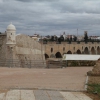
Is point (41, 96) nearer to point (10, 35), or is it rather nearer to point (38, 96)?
point (38, 96)

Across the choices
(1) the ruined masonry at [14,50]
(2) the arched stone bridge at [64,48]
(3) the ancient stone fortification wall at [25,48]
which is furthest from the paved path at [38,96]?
(2) the arched stone bridge at [64,48]

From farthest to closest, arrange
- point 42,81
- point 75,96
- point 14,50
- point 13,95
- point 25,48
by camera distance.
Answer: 1. point 25,48
2. point 14,50
3. point 42,81
4. point 75,96
5. point 13,95

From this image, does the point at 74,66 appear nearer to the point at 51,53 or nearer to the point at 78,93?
the point at 78,93

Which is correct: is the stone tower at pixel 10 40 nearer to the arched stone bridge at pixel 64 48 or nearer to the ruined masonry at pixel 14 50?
the ruined masonry at pixel 14 50

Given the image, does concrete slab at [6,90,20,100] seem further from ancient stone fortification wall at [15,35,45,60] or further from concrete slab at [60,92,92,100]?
ancient stone fortification wall at [15,35,45,60]

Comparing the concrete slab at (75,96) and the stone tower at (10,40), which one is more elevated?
the stone tower at (10,40)

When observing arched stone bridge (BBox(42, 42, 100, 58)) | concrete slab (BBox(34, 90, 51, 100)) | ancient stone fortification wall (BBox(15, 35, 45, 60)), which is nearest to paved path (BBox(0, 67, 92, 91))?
concrete slab (BBox(34, 90, 51, 100))

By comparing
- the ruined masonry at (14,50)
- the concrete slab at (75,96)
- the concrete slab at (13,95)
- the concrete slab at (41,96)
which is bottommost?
the concrete slab at (75,96)

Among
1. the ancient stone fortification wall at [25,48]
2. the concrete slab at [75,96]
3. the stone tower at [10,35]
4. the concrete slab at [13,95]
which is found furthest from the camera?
the ancient stone fortification wall at [25,48]

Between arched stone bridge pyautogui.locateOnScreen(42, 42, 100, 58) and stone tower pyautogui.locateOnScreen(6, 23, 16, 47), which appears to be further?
arched stone bridge pyautogui.locateOnScreen(42, 42, 100, 58)

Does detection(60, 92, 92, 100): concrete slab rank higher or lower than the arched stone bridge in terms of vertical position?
lower

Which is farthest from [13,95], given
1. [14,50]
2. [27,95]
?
[14,50]

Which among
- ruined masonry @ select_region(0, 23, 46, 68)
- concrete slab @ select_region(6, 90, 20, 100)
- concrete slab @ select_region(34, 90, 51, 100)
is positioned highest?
ruined masonry @ select_region(0, 23, 46, 68)

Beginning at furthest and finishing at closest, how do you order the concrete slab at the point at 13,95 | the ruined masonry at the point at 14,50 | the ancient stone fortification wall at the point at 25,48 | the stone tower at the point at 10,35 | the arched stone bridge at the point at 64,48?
the arched stone bridge at the point at 64,48, the ancient stone fortification wall at the point at 25,48, the stone tower at the point at 10,35, the ruined masonry at the point at 14,50, the concrete slab at the point at 13,95
